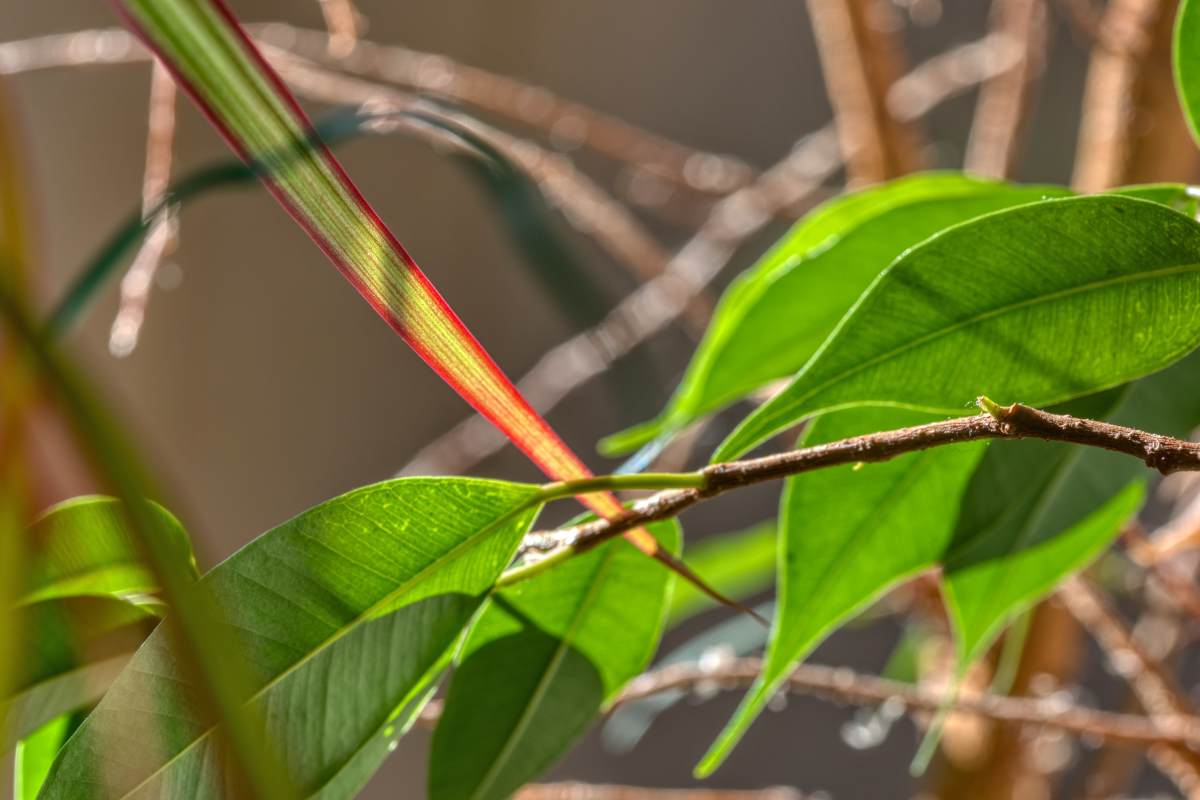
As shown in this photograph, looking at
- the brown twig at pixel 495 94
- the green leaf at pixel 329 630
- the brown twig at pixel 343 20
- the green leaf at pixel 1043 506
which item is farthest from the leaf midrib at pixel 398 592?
the brown twig at pixel 495 94

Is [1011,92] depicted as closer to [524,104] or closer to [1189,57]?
[524,104]

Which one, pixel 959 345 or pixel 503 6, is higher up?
pixel 503 6

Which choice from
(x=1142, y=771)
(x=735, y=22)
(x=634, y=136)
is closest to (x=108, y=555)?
(x=634, y=136)

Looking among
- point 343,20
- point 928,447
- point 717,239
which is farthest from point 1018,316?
point 717,239

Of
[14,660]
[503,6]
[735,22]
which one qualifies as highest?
[503,6]

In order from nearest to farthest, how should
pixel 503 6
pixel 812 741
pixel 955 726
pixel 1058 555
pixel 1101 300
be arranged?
pixel 1101 300 → pixel 1058 555 → pixel 955 726 → pixel 812 741 → pixel 503 6

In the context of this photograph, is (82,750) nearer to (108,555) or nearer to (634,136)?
(108,555)

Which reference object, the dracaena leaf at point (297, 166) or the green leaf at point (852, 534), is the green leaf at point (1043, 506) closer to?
the green leaf at point (852, 534)
